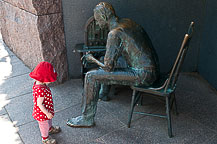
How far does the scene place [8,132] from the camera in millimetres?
3299

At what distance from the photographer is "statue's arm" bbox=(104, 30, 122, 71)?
297 cm

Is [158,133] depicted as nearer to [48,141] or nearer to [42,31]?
[48,141]

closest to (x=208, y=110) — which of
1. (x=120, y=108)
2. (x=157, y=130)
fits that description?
(x=157, y=130)

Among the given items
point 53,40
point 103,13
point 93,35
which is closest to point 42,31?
point 53,40

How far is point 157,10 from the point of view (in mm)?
4438

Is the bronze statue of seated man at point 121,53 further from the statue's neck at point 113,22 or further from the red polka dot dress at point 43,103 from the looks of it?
the red polka dot dress at point 43,103

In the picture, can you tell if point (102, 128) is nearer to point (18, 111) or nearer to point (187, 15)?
point (18, 111)

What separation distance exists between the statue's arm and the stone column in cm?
167

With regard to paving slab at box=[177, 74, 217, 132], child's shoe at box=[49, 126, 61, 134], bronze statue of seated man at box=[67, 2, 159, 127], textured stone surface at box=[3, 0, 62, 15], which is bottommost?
child's shoe at box=[49, 126, 61, 134]

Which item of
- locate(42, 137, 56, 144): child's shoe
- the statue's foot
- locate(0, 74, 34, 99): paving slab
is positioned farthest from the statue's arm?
locate(0, 74, 34, 99): paving slab

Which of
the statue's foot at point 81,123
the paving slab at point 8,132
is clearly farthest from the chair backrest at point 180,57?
the paving slab at point 8,132

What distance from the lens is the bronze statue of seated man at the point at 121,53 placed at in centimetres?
Answer: 301

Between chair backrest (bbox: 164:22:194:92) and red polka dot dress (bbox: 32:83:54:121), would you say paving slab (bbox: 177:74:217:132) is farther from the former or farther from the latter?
red polka dot dress (bbox: 32:83:54:121)

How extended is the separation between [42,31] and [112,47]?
1.77 meters
